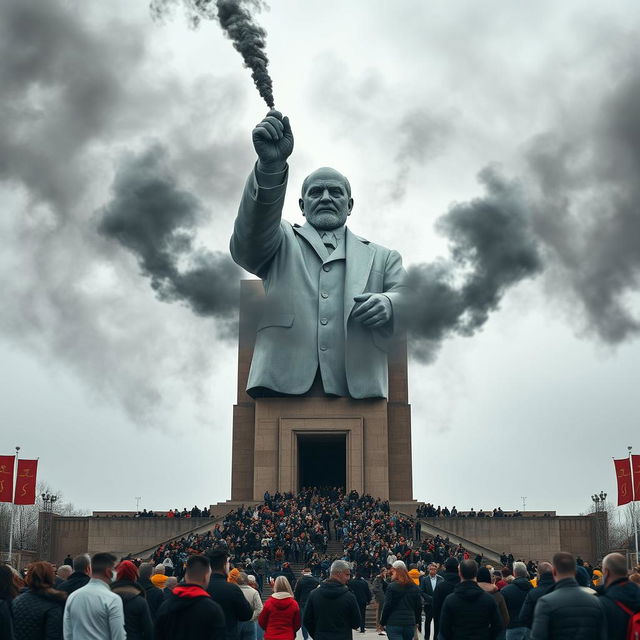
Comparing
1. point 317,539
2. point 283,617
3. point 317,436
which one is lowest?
point 283,617

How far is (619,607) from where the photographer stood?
838cm

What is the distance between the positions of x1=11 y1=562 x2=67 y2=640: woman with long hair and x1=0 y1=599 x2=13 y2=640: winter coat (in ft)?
2.79

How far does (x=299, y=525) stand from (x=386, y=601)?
21551 mm

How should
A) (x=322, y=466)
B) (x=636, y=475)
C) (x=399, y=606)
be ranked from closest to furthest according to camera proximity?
(x=399, y=606)
(x=636, y=475)
(x=322, y=466)

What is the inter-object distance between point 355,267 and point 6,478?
15.5 metres

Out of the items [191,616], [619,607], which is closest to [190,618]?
[191,616]

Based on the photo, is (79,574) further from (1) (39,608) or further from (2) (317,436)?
(2) (317,436)

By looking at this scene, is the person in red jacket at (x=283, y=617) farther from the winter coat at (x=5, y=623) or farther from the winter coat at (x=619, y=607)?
the winter coat at (x=5, y=623)

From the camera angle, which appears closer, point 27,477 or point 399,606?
point 399,606

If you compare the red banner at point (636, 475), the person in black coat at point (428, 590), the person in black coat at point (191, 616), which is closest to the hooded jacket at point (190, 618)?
the person in black coat at point (191, 616)

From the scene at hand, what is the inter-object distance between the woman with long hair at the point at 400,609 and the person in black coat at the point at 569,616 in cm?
469

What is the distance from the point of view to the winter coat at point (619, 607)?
8.37 metres

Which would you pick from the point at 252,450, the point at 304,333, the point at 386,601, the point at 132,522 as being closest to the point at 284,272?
the point at 304,333

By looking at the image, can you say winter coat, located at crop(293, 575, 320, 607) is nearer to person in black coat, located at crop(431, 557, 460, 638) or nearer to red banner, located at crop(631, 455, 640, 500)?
person in black coat, located at crop(431, 557, 460, 638)
